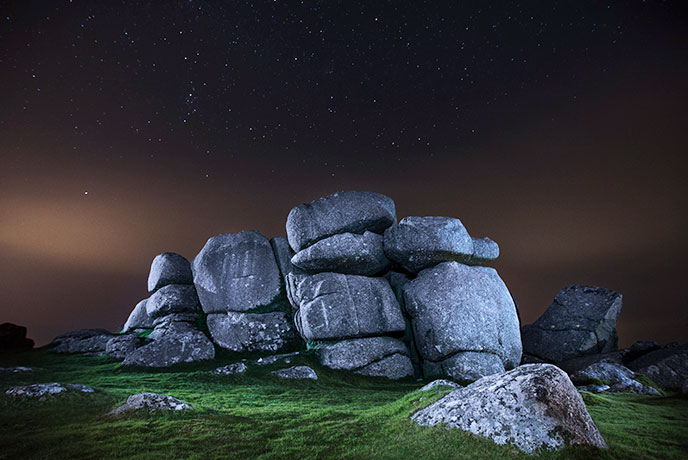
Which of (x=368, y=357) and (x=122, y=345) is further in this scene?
(x=122, y=345)

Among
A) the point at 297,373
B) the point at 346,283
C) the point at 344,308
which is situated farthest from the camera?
the point at 346,283

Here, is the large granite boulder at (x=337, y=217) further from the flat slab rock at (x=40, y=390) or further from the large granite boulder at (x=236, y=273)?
the flat slab rock at (x=40, y=390)

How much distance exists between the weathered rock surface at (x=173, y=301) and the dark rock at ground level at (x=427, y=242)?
52.3 ft

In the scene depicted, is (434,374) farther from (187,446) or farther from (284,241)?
(187,446)

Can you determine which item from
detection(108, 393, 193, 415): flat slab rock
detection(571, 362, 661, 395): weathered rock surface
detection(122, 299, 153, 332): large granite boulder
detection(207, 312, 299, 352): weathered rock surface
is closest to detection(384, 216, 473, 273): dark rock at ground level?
detection(207, 312, 299, 352): weathered rock surface

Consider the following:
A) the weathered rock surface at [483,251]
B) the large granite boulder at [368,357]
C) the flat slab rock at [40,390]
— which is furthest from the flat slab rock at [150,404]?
the weathered rock surface at [483,251]

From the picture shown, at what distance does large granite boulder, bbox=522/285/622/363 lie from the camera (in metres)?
29.3

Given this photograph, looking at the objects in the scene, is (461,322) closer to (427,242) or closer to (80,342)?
(427,242)

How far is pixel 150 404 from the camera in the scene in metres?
10.5

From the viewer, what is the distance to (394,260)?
27.6 m

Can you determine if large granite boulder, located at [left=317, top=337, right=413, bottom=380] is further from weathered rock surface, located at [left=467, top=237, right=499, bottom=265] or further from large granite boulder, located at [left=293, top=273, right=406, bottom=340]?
weathered rock surface, located at [left=467, top=237, right=499, bottom=265]

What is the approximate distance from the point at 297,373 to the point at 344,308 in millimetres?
5514

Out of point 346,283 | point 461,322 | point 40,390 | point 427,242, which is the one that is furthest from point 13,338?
point 461,322

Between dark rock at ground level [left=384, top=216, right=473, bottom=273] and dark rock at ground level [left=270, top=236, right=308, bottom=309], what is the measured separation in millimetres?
6627
